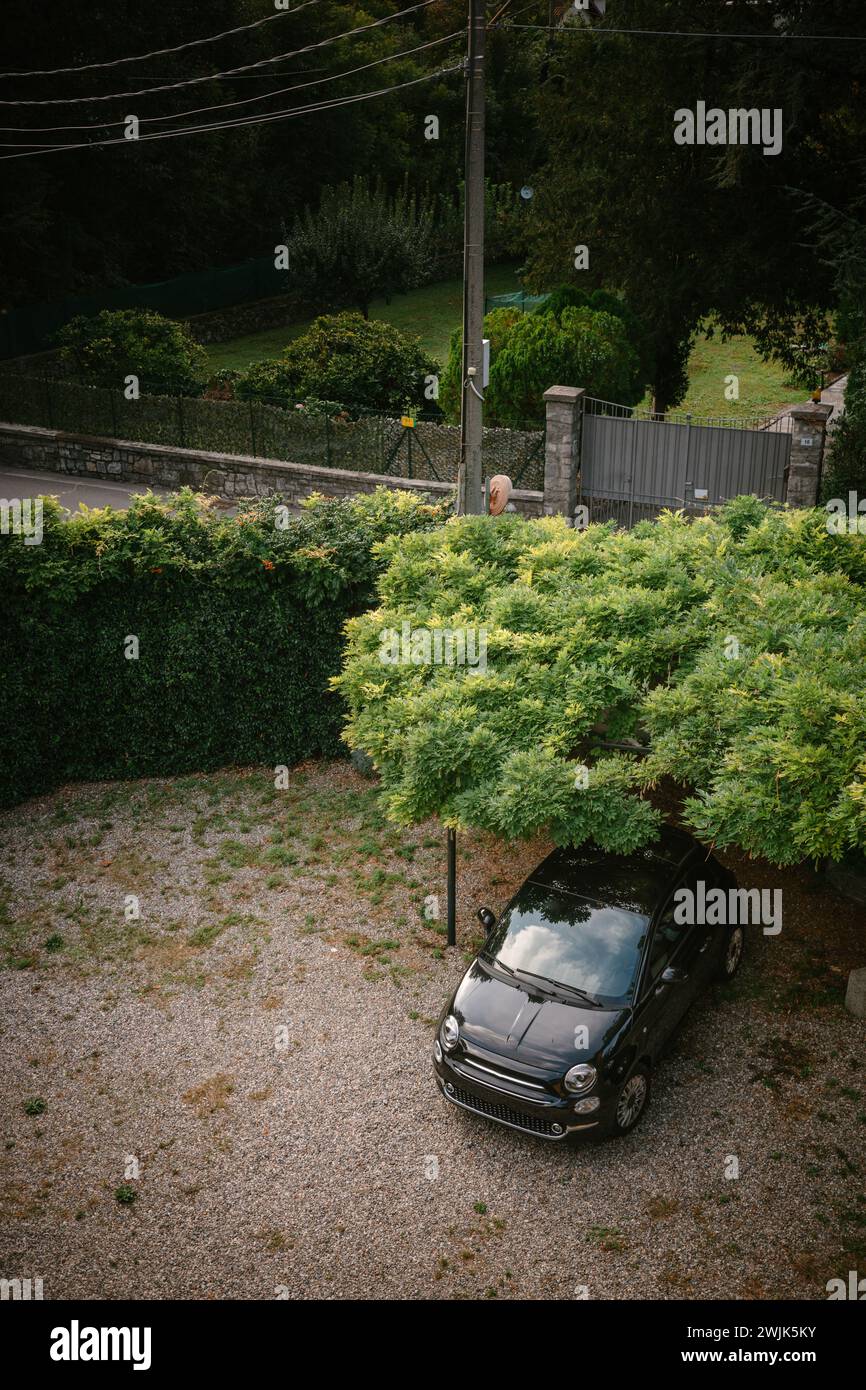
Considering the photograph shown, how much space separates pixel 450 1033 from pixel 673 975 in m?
1.88

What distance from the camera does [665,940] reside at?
31.8 feet

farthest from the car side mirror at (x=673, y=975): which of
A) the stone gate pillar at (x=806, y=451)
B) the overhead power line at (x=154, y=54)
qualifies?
the overhead power line at (x=154, y=54)

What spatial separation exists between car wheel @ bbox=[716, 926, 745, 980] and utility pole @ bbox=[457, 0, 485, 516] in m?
6.47

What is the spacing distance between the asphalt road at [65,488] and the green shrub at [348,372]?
3178 mm

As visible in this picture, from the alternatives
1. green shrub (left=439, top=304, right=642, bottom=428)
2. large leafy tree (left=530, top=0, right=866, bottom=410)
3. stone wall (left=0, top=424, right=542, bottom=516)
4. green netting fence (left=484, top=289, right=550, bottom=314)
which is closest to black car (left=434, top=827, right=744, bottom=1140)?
green shrub (left=439, top=304, right=642, bottom=428)

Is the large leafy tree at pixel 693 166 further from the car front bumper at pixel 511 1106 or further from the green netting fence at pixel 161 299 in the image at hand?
the car front bumper at pixel 511 1106

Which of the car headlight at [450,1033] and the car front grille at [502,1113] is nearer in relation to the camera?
the car front grille at [502,1113]

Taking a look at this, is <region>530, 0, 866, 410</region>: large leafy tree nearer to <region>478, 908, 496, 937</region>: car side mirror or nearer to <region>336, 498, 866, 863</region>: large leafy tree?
<region>336, 498, 866, 863</region>: large leafy tree

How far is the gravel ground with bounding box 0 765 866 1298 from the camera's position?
823 centimetres

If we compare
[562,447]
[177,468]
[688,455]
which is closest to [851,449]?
[688,455]

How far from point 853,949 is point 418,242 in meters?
28.1

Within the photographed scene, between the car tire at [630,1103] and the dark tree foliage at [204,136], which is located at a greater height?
the dark tree foliage at [204,136]

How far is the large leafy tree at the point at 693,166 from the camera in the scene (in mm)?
19078

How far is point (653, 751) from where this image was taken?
30.6 ft
